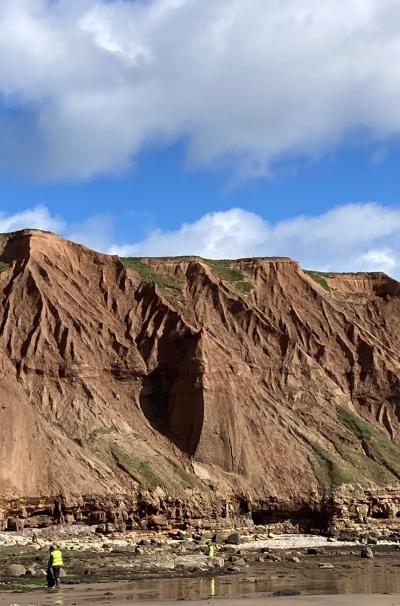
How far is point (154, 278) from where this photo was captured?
3083 inches

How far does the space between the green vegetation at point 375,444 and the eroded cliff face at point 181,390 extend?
14cm

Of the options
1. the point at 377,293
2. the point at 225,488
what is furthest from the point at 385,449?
the point at 377,293

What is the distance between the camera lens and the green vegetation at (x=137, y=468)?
56375 millimetres

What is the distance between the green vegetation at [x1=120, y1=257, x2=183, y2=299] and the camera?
76.9 metres

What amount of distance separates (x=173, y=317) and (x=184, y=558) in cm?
3112

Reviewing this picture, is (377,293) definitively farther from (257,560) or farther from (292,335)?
(257,560)

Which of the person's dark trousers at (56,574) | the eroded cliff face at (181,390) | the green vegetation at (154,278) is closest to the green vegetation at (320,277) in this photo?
the eroded cliff face at (181,390)

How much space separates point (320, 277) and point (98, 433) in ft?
118

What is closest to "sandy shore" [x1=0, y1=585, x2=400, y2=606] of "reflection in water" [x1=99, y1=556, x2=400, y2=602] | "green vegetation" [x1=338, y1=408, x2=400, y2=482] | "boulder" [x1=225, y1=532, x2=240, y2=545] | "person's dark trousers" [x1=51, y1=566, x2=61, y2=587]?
"reflection in water" [x1=99, y1=556, x2=400, y2=602]

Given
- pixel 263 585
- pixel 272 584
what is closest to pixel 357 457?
pixel 272 584

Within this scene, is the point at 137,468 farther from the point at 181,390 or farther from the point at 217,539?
the point at 181,390

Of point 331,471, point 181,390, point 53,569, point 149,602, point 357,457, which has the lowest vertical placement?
point 149,602

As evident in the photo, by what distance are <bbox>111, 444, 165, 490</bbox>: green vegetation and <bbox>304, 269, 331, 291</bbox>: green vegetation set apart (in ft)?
113

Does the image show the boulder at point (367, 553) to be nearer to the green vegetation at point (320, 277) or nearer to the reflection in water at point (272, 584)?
the reflection in water at point (272, 584)
